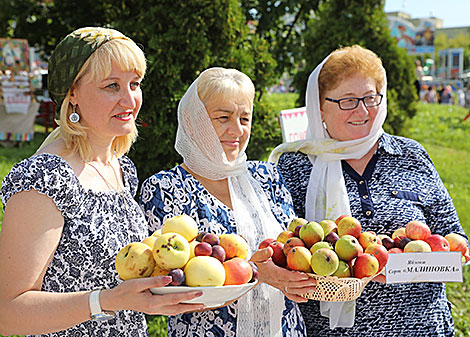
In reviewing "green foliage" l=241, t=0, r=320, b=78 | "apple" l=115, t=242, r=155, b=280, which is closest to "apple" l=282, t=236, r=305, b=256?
"apple" l=115, t=242, r=155, b=280

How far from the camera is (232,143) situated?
8.66ft

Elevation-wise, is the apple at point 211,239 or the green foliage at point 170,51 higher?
the green foliage at point 170,51

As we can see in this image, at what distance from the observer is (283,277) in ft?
7.32

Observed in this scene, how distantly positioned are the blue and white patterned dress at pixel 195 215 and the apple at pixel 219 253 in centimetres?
52

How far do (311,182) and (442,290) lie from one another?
0.92 meters

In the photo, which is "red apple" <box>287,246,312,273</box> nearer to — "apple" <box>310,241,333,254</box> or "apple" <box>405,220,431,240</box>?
"apple" <box>310,241,333,254</box>

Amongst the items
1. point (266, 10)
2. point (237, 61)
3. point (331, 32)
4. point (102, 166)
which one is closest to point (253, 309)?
point (102, 166)

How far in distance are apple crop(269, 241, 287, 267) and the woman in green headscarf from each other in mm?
565

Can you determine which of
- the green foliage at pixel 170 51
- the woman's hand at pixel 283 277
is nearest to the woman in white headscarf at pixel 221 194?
the woman's hand at pixel 283 277

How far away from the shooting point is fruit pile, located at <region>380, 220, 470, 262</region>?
233 centimetres

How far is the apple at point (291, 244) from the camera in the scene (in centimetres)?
227

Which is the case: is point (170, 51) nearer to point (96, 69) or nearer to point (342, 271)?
point (96, 69)

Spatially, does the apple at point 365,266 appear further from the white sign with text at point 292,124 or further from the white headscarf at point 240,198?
the white sign with text at point 292,124

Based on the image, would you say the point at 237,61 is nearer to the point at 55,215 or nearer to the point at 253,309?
the point at 253,309
